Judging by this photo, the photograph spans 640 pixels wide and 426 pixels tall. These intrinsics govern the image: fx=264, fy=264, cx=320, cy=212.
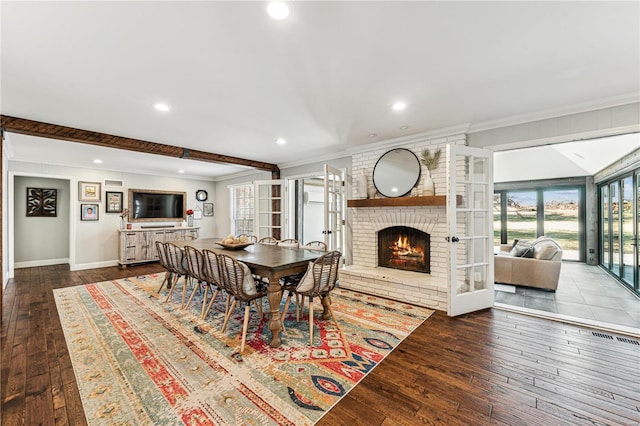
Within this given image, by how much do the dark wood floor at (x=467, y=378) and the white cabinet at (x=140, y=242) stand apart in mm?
3313

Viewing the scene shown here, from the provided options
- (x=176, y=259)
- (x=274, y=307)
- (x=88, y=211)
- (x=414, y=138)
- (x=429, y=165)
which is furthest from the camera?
(x=88, y=211)

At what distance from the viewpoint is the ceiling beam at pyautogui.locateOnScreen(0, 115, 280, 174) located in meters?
3.17

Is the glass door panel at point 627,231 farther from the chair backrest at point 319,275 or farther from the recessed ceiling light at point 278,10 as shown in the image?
the recessed ceiling light at point 278,10

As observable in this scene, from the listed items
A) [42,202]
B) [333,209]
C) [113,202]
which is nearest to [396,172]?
[333,209]

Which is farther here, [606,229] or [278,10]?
[606,229]

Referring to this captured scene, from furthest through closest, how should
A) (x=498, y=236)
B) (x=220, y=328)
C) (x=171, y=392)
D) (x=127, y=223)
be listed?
(x=498, y=236) → (x=127, y=223) → (x=220, y=328) → (x=171, y=392)

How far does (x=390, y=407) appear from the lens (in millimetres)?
1697

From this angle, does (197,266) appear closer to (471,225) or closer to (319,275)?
(319,275)

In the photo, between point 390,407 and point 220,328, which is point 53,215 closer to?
point 220,328

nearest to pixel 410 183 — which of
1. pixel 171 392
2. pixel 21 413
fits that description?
pixel 171 392

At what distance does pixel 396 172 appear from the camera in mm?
4148

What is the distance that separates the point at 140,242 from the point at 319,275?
19.0 feet

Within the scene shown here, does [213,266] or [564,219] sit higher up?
[564,219]

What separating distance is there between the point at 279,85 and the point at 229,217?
6.02 m
